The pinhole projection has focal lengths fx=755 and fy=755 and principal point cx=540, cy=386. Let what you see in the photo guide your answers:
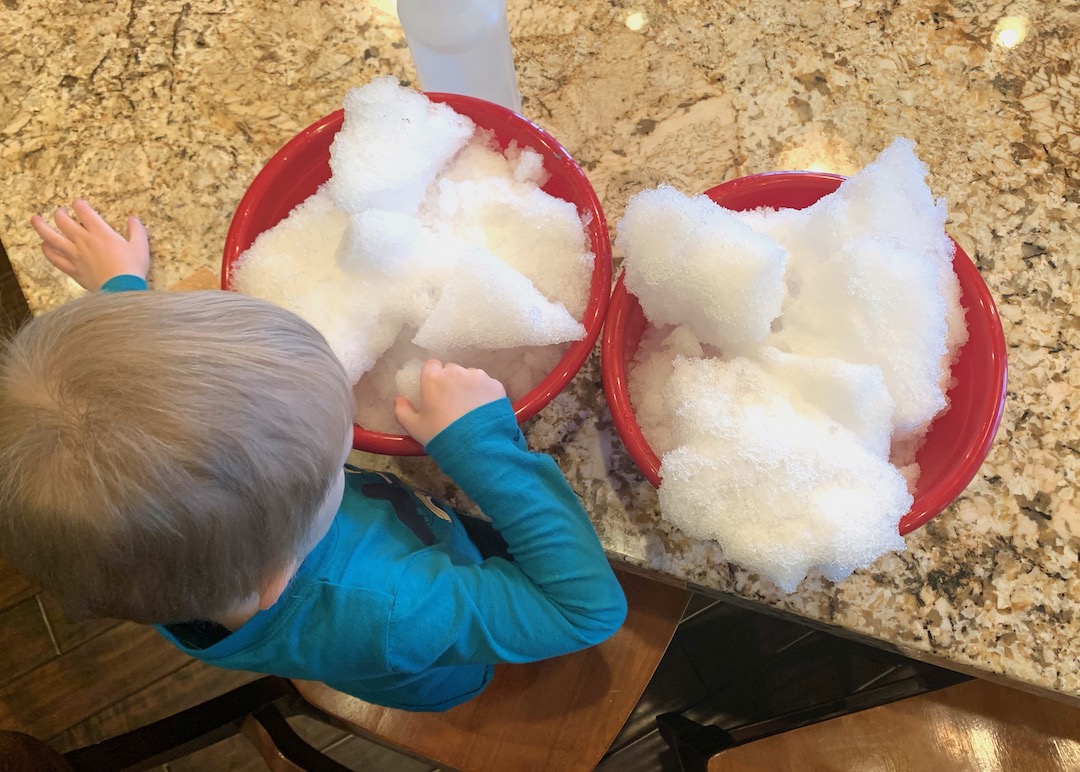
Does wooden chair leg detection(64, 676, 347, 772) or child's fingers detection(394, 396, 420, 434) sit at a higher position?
child's fingers detection(394, 396, 420, 434)

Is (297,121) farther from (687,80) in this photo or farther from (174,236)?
(687,80)

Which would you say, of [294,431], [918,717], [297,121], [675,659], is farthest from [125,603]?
[675,659]

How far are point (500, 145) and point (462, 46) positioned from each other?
86mm

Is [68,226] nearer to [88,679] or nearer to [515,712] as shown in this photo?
[515,712]

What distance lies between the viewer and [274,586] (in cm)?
50

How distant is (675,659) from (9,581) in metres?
1.08

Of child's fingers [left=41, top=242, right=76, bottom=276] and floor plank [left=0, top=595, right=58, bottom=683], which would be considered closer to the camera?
child's fingers [left=41, top=242, right=76, bottom=276]

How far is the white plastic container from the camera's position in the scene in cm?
62

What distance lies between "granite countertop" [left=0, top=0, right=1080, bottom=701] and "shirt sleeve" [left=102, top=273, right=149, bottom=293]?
1.9 inches

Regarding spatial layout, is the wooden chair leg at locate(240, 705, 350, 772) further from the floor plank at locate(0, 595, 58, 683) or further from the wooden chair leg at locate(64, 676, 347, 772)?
the floor plank at locate(0, 595, 58, 683)

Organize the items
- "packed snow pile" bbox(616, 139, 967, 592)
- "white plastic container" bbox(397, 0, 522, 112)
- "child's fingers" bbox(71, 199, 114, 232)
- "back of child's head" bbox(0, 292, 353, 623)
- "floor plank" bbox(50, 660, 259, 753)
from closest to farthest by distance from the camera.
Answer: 1. "back of child's head" bbox(0, 292, 353, 623)
2. "packed snow pile" bbox(616, 139, 967, 592)
3. "white plastic container" bbox(397, 0, 522, 112)
4. "child's fingers" bbox(71, 199, 114, 232)
5. "floor plank" bbox(50, 660, 259, 753)

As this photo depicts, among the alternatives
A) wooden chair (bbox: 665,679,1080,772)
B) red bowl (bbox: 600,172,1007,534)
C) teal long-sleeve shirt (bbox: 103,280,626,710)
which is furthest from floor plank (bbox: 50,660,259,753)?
red bowl (bbox: 600,172,1007,534)

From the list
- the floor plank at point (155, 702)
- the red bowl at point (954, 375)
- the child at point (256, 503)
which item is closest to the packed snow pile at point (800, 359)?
the red bowl at point (954, 375)

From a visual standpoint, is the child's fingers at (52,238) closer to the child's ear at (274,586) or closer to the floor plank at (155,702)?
the child's ear at (274,586)
